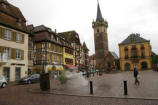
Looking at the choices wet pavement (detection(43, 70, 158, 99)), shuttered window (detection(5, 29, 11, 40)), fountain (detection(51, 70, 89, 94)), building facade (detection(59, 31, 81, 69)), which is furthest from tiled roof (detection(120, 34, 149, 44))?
shuttered window (detection(5, 29, 11, 40))

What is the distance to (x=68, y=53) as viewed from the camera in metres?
41.4

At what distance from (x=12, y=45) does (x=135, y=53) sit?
166 feet

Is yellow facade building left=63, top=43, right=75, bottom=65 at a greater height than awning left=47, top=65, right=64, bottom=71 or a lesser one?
greater

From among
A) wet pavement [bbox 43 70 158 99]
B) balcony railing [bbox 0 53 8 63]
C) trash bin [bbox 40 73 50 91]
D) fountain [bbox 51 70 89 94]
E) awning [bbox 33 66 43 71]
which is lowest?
fountain [bbox 51 70 89 94]

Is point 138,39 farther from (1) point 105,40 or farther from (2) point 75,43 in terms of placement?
(2) point 75,43

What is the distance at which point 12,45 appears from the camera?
2253 cm

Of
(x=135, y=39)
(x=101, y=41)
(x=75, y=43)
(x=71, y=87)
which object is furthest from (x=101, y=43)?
(x=71, y=87)

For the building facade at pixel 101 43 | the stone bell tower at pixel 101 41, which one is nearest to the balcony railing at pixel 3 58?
the building facade at pixel 101 43

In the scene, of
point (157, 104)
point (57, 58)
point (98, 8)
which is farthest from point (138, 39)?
point (157, 104)

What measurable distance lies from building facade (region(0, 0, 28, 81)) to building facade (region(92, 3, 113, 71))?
2035 inches

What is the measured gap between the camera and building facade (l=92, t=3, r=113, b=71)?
72.0 meters

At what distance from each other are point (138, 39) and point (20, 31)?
50.5m

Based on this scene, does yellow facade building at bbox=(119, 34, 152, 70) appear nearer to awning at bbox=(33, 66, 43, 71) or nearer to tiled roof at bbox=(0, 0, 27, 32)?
awning at bbox=(33, 66, 43, 71)

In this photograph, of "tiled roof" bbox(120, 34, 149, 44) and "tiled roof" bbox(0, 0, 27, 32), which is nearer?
"tiled roof" bbox(0, 0, 27, 32)
